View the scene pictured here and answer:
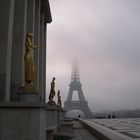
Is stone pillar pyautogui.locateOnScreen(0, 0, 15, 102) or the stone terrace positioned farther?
the stone terrace

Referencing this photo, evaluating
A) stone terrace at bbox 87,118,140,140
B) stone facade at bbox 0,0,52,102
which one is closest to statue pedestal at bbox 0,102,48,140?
stone facade at bbox 0,0,52,102

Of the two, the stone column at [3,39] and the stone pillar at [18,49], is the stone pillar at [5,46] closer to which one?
the stone column at [3,39]

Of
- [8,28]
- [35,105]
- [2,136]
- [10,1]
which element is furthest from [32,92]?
[10,1]

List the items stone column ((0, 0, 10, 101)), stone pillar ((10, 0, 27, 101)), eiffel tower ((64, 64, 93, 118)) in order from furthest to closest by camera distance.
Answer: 1. eiffel tower ((64, 64, 93, 118))
2. stone pillar ((10, 0, 27, 101))
3. stone column ((0, 0, 10, 101))

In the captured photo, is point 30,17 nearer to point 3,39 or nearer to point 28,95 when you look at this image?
point 3,39

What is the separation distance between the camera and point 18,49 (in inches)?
757

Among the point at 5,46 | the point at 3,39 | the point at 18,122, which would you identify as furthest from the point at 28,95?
the point at 3,39

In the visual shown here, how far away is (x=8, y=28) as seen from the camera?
16656 mm

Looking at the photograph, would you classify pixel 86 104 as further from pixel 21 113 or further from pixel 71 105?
pixel 21 113

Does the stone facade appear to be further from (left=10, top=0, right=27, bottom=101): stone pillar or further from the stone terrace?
the stone terrace

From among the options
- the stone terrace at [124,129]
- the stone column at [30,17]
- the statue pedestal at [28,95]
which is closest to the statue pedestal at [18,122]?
the statue pedestal at [28,95]

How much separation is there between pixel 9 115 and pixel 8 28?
276 inches

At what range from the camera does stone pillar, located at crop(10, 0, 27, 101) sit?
1853cm

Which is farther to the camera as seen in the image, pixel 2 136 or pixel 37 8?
pixel 37 8
